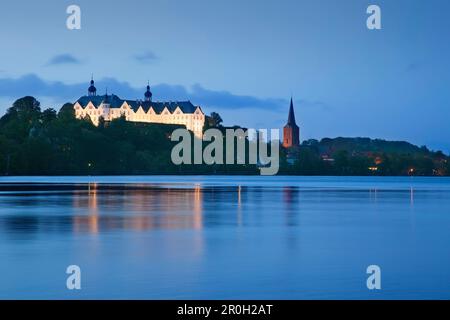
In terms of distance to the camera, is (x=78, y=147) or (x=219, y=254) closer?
(x=219, y=254)

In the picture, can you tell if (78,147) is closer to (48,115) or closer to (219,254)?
(48,115)

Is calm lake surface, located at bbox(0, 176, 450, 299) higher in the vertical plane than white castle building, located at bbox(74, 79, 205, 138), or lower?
lower

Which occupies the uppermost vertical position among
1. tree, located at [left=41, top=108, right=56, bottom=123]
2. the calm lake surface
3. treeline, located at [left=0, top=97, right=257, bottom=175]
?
tree, located at [left=41, top=108, right=56, bottom=123]

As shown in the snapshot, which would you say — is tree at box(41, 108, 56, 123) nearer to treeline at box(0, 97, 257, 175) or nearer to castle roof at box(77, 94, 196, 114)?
treeline at box(0, 97, 257, 175)

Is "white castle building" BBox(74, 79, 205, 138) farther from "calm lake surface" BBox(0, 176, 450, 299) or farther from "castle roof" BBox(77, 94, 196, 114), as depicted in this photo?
"calm lake surface" BBox(0, 176, 450, 299)

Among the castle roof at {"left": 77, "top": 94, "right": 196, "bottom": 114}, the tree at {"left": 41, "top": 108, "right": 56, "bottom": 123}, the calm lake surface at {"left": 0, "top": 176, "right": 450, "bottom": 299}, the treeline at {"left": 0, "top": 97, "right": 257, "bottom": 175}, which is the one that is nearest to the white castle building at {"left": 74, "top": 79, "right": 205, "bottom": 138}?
the castle roof at {"left": 77, "top": 94, "right": 196, "bottom": 114}

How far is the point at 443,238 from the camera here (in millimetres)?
23047

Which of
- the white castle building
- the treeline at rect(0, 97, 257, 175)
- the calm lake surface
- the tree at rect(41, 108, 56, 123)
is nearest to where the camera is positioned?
the calm lake surface

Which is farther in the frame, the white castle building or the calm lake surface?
the white castle building

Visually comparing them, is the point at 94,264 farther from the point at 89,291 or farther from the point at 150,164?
the point at 150,164

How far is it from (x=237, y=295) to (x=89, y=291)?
2432 mm

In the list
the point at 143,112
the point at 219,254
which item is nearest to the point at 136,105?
the point at 143,112

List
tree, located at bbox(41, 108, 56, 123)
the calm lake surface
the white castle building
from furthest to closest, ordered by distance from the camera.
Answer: the white castle building, tree, located at bbox(41, 108, 56, 123), the calm lake surface

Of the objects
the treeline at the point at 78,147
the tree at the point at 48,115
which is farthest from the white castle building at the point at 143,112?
the tree at the point at 48,115
